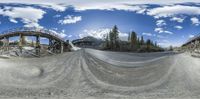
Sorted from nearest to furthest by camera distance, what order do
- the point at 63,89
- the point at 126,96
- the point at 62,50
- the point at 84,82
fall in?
the point at 126,96, the point at 63,89, the point at 84,82, the point at 62,50

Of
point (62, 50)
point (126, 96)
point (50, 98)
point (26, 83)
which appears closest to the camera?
point (50, 98)

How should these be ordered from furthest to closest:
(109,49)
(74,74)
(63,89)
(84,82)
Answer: (109,49) < (74,74) < (84,82) < (63,89)

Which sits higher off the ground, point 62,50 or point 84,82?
point 84,82

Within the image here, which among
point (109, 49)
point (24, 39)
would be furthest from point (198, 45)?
point (24, 39)

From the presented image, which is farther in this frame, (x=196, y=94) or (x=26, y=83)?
(x=26, y=83)

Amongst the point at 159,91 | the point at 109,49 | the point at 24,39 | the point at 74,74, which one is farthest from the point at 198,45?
the point at 159,91

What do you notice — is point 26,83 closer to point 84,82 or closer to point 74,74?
point 84,82

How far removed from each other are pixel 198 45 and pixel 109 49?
32470mm

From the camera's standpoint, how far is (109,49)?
107 meters

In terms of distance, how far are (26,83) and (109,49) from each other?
69978 millimetres

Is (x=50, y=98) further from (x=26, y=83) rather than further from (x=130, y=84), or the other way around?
(x=130, y=84)

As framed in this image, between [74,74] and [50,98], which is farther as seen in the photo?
[74,74]

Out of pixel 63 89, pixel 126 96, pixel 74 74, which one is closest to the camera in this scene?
pixel 126 96

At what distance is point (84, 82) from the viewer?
40.1m
